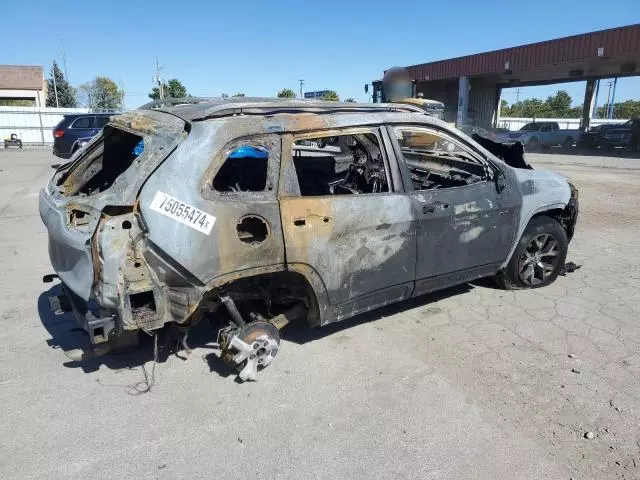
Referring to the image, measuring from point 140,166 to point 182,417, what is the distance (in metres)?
1.54

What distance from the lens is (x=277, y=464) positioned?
2469mm

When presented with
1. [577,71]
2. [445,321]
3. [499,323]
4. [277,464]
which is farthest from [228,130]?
[577,71]

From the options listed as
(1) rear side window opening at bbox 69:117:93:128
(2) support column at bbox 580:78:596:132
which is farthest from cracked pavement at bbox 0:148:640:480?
(2) support column at bbox 580:78:596:132

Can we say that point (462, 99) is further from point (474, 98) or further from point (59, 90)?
point (59, 90)

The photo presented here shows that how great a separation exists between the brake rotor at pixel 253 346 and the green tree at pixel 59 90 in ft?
212

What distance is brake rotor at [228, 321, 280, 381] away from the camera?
3.12 metres

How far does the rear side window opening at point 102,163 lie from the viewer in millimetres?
3793

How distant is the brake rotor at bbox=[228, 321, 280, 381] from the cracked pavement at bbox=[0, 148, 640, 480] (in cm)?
11

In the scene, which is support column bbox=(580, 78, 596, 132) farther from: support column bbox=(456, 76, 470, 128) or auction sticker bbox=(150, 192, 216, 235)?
auction sticker bbox=(150, 192, 216, 235)

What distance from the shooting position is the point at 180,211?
2797 mm

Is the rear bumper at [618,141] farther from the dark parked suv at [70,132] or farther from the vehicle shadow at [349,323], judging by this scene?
the vehicle shadow at [349,323]

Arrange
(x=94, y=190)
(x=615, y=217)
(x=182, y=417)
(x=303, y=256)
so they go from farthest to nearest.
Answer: (x=615, y=217) < (x=94, y=190) < (x=303, y=256) < (x=182, y=417)

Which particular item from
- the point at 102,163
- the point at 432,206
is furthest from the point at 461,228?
the point at 102,163

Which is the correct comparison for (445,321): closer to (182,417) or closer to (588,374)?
(588,374)
